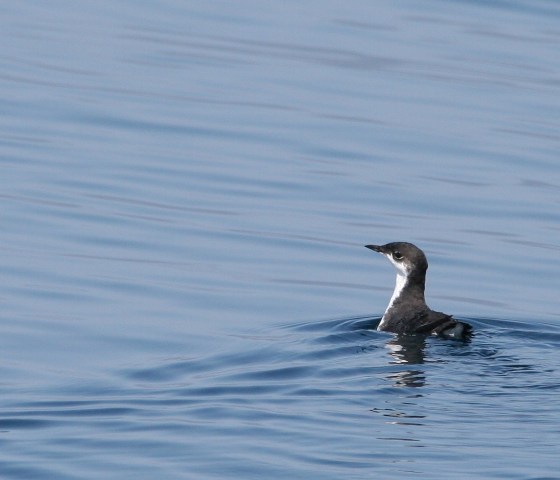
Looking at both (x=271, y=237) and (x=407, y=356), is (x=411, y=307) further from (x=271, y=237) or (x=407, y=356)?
(x=271, y=237)

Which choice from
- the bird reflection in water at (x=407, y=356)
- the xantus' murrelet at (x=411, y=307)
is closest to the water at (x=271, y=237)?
the bird reflection in water at (x=407, y=356)

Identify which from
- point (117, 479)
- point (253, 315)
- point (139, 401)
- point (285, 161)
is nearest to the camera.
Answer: point (117, 479)

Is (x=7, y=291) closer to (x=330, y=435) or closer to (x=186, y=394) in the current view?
(x=186, y=394)

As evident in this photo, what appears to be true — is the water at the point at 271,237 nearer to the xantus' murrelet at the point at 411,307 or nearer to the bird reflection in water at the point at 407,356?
the bird reflection in water at the point at 407,356

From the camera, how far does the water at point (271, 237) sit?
11375 mm

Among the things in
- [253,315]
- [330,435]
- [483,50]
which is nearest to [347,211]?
[253,315]

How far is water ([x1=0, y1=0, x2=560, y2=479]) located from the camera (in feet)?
37.3

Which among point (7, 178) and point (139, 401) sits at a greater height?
point (7, 178)

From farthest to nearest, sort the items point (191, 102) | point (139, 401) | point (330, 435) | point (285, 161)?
1. point (191, 102)
2. point (285, 161)
3. point (139, 401)
4. point (330, 435)

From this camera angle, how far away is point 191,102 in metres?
25.8

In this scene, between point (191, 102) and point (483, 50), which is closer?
point (191, 102)

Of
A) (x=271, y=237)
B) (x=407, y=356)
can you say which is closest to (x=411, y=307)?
(x=407, y=356)

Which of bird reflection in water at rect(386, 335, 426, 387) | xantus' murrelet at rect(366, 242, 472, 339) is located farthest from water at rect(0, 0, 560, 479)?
xantus' murrelet at rect(366, 242, 472, 339)

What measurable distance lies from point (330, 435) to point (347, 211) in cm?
859
